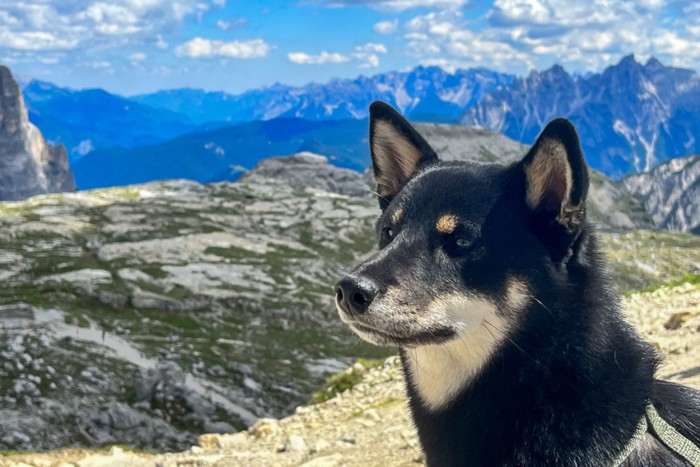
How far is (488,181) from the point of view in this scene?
6410 millimetres

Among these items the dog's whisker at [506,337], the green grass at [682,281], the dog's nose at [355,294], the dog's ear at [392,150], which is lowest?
the green grass at [682,281]

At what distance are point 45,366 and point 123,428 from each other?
50.2ft

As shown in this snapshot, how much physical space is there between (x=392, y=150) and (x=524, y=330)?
9.17 ft

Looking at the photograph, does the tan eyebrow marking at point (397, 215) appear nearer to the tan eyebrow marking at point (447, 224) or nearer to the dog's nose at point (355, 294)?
the tan eyebrow marking at point (447, 224)

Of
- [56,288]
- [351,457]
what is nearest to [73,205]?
[56,288]

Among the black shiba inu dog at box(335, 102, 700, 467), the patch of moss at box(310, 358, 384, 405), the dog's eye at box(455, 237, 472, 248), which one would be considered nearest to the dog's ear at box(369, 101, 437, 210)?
the black shiba inu dog at box(335, 102, 700, 467)

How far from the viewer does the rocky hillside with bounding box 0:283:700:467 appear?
12266 millimetres

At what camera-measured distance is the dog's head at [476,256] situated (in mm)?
5621

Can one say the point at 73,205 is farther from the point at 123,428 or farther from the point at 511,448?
the point at 511,448

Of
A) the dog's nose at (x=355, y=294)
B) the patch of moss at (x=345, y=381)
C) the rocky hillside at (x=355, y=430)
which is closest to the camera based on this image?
the dog's nose at (x=355, y=294)

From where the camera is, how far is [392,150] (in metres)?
7.55

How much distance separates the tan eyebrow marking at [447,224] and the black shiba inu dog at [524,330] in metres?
0.02

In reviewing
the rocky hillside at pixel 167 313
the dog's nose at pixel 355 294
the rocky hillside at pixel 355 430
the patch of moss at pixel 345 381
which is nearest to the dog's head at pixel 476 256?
the dog's nose at pixel 355 294

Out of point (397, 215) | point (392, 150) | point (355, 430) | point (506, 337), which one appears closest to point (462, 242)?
point (397, 215)
